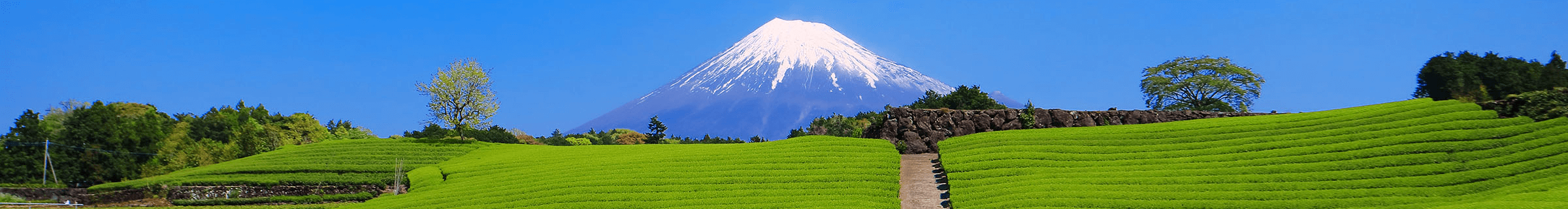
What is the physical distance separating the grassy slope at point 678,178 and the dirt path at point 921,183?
39 centimetres

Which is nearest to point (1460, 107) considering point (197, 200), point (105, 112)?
point (197, 200)

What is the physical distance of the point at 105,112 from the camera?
40125 mm

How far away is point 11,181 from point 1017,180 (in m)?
37.5

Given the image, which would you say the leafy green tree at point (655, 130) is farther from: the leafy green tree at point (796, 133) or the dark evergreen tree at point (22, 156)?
the dark evergreen tree at point (22, 156)

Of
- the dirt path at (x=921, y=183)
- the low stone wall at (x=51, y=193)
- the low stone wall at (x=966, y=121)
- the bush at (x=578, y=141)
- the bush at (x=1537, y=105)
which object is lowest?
the dirt path at (x=921, y=183)

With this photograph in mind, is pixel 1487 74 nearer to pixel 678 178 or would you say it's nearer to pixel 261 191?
pixel 678 178

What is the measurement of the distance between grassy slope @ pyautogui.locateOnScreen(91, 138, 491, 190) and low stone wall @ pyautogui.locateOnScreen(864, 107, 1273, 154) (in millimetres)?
16357

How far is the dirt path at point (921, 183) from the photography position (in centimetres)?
2294

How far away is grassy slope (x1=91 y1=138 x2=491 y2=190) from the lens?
31.9 m

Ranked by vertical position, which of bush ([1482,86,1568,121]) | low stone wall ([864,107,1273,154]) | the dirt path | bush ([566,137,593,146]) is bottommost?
the dirt path

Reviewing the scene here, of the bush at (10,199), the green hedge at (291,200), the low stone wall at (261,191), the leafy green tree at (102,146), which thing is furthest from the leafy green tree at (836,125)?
the bush at (10,199)

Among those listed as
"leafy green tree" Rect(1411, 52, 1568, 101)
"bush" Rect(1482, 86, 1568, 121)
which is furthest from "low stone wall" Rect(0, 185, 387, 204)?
"leafy green tree" Rect(1411, 52, 1568, 101)

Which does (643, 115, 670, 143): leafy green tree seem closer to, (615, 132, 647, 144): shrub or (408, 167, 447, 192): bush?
(615, 132, 647, 144): shrub

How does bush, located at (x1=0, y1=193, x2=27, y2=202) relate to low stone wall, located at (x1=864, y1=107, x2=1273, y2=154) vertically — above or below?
below
